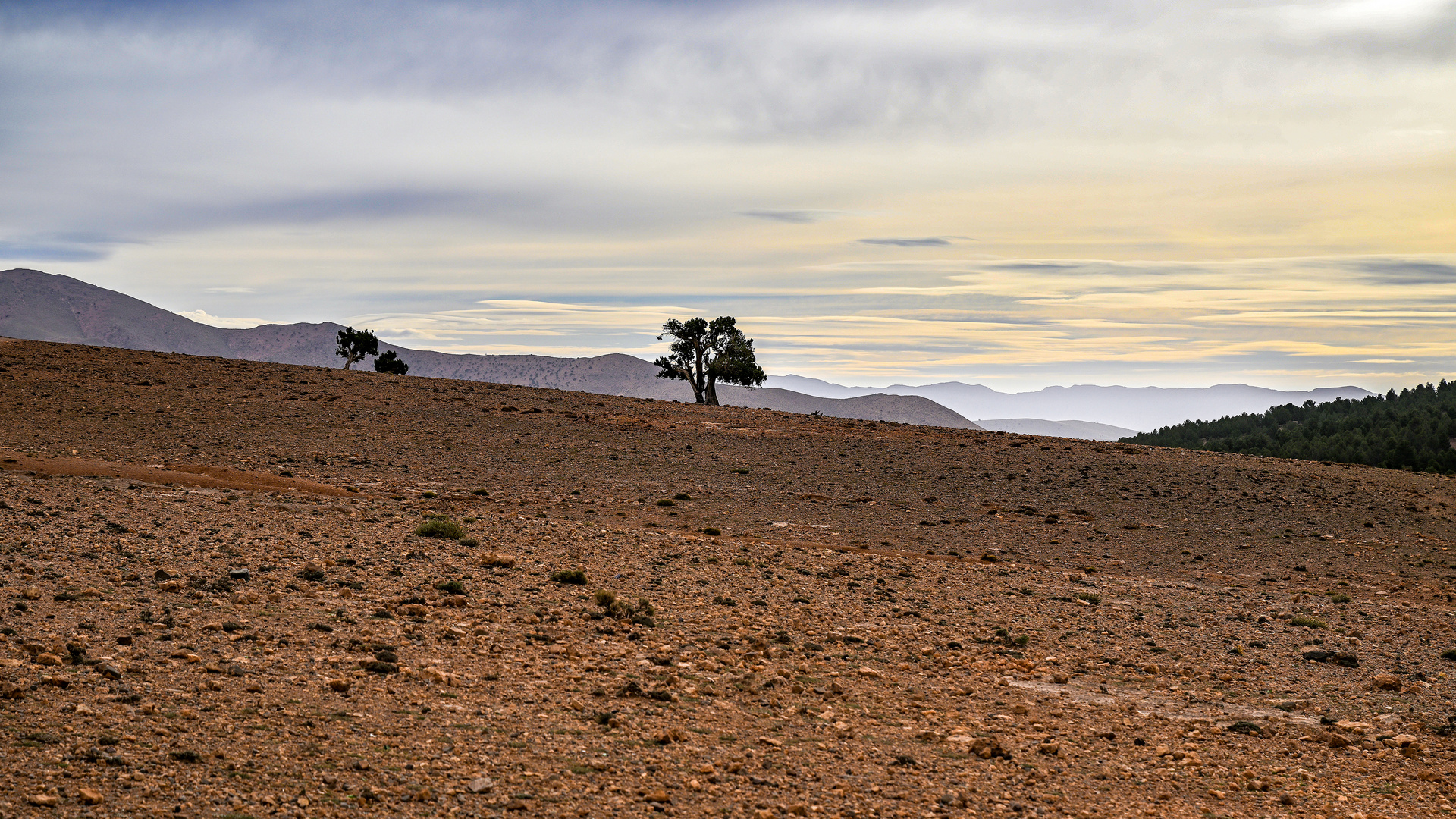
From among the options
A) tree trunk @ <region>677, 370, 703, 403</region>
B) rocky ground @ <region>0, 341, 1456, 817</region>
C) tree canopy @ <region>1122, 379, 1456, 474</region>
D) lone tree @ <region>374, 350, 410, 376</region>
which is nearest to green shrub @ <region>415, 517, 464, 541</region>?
rocky ground @ <region>0, 341, 1456, 817</region>

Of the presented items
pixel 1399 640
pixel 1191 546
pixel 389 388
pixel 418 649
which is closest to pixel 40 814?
pixel 418 649

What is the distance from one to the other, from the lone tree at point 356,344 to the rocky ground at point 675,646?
4090cm

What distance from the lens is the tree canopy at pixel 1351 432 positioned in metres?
42.5

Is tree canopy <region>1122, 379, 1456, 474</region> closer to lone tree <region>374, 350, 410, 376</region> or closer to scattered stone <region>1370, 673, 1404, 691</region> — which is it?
scattered stone <region>1370, 673, 1404, 691</region>

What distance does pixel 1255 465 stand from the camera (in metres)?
30.0

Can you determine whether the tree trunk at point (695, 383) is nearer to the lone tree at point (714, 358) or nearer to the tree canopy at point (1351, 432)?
the lone tree at point (714, 358)

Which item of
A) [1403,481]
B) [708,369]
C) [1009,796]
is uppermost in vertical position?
[708,369]

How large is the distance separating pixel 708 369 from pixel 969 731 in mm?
50858

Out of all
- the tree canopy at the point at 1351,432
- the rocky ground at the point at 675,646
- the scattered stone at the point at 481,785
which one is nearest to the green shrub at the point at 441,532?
the rocky ground at the point at 675,646

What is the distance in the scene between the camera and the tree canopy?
139ft

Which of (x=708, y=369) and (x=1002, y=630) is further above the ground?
(x=708, y=369)

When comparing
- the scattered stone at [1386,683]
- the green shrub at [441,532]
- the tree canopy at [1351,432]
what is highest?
the tree canopy at [1351,432]

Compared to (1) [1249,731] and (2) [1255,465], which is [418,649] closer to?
(1) [1249,731]

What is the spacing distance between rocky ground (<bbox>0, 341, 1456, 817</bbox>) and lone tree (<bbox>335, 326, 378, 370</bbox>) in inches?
1610
